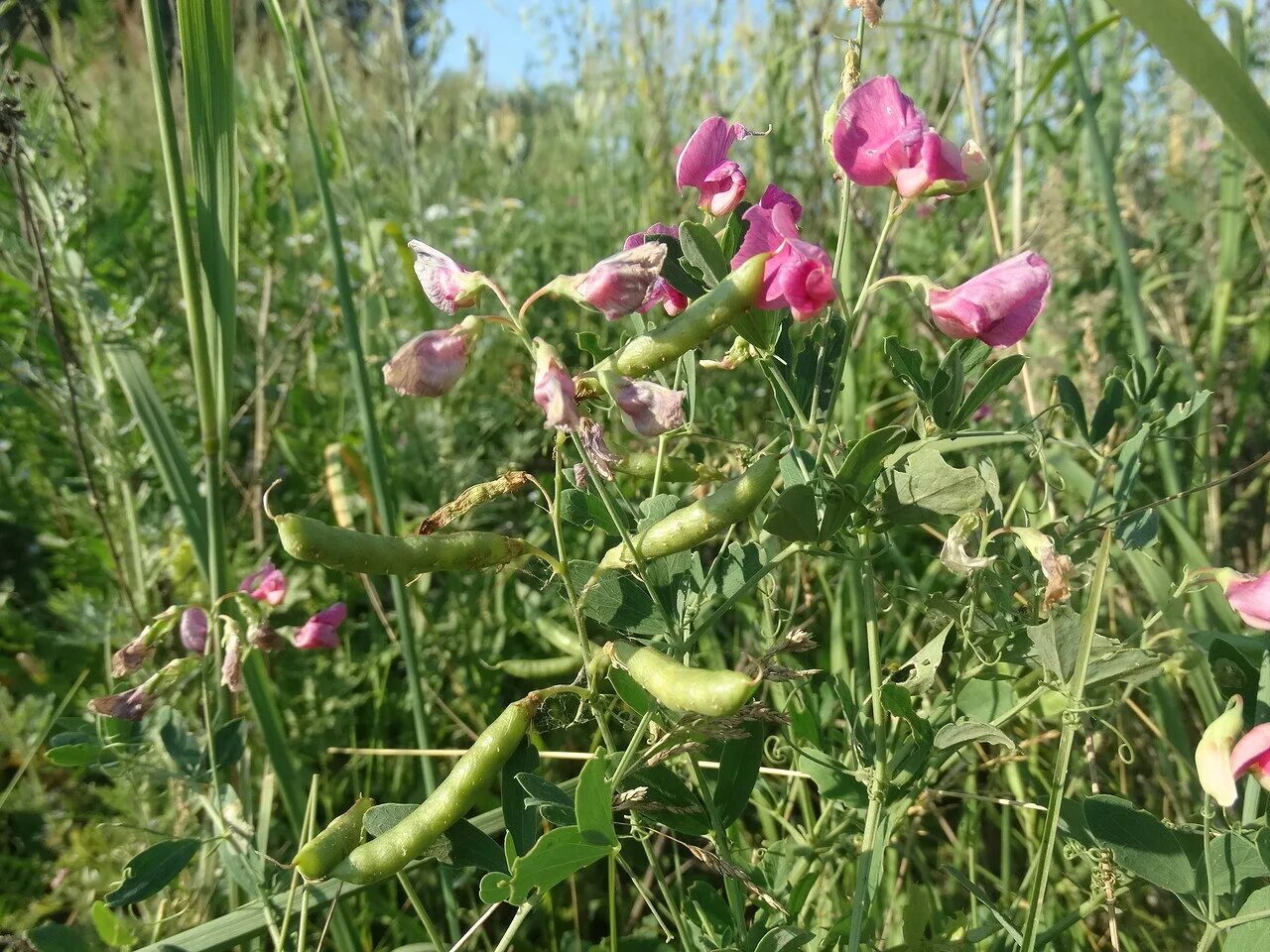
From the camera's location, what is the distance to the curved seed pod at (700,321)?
2.05 ft

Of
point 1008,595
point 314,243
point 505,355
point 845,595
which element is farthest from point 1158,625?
point 314,243

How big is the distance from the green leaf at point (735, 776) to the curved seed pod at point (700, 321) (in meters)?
0.34

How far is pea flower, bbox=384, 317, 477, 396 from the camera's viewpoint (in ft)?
2.12

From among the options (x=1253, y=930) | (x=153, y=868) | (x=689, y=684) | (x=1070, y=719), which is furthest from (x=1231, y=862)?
(x=153, y=868)

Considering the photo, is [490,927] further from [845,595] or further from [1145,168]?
[1145,168]

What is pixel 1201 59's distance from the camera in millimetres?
560

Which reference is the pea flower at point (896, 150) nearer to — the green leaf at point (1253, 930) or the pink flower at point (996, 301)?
the pink flower at point (996, 301)

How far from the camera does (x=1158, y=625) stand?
1.31 meters

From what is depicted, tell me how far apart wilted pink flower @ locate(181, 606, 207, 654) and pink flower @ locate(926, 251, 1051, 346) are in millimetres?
867

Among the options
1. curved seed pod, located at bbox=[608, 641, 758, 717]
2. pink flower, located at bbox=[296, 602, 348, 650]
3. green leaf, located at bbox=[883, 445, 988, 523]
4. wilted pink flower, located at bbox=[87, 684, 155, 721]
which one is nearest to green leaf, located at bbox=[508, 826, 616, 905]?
curved seed pod, located at bbox=[608, 641, 758, 717]

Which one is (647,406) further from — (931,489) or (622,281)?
(931,489)

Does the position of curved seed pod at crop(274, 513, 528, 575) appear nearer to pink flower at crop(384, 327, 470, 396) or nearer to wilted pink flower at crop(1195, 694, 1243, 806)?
pink flower at crop(384, 327, 470, 396)

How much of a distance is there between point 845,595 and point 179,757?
0.83 meters

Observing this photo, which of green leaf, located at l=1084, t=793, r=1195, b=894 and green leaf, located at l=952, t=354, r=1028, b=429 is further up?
green leaf, located at l=952, t=354, r=1028, b=429
